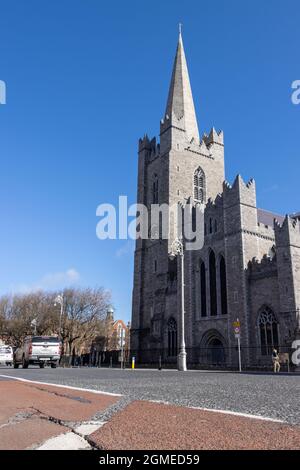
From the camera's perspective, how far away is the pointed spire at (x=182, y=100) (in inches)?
2060

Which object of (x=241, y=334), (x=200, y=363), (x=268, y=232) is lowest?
(x=200, y=363)

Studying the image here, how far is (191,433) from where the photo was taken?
2.84m

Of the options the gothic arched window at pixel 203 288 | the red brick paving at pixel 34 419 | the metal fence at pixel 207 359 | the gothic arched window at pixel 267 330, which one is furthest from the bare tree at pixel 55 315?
the red brick paving at pixel 34 419

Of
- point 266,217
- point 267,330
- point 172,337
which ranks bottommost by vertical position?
point 172,337

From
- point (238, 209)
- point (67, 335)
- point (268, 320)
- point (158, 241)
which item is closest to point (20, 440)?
point (268, 320)

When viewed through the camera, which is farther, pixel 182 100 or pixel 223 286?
pixel 182 100

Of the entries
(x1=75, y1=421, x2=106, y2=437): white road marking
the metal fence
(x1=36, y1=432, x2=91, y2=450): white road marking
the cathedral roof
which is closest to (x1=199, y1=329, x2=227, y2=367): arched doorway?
the metal fence

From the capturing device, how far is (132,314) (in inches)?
1896

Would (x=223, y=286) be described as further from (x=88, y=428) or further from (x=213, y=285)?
(x=88, y=428)

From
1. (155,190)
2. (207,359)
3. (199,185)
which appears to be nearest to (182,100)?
(199,185)

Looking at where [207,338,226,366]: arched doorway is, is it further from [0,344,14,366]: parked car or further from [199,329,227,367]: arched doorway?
[0,344,14,366]: parked car

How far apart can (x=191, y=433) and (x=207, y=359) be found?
34695 mm
